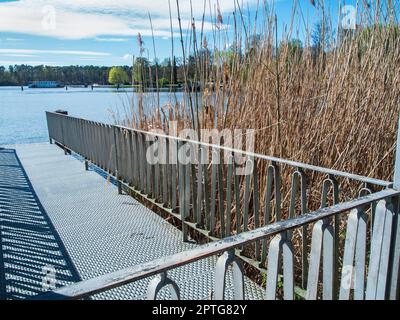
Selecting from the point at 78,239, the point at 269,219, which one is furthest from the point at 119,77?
the point at 269,219

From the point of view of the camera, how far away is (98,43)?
19.2 ft

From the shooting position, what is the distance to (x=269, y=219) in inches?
84.7

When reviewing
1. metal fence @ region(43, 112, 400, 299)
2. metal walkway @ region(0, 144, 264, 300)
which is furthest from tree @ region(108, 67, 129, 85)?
metal walkway @ region(0, 144, 264, 300)

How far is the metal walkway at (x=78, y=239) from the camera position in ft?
6.61

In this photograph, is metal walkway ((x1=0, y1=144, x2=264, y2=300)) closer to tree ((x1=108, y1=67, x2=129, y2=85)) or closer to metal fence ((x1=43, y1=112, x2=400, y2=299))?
metal fence ((x1=43, y1=112, x2=400, y2=299))

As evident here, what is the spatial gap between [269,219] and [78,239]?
5.24ft

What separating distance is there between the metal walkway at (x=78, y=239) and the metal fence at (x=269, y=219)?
24 cm

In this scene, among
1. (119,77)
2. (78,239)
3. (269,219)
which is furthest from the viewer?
(119,77)

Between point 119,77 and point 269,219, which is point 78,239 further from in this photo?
point 119,77

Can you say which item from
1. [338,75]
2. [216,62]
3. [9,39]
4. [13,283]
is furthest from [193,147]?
[9,39]

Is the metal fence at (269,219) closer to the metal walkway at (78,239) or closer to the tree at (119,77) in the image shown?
the metal walkway at (78,239)

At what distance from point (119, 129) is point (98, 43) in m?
3.06

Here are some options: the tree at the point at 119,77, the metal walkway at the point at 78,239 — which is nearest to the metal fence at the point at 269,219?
the metal walkway at the point at 78,239

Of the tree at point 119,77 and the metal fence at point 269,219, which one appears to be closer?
the metal fence at point 269,219
